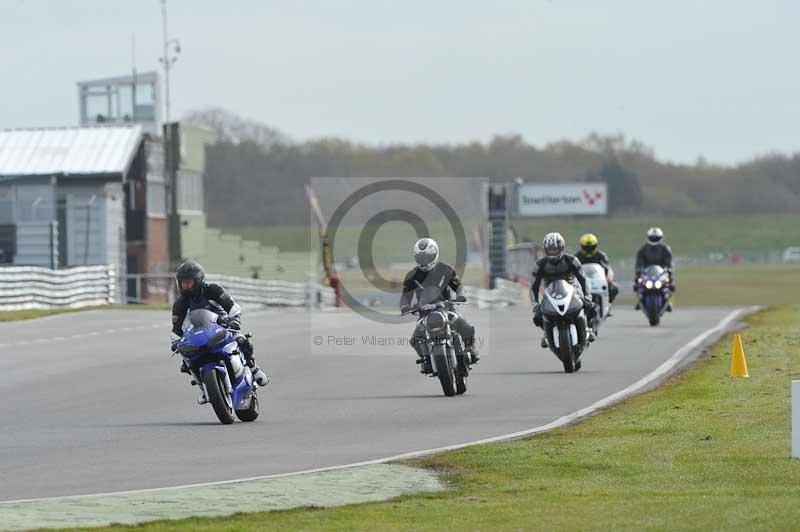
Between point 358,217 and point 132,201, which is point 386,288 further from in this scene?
point 132,201

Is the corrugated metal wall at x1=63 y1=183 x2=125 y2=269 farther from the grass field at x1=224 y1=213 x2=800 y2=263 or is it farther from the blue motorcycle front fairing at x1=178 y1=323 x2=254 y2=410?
the blue motorcycle front fairing at x1=178 y1=323 x2=254 y2=410

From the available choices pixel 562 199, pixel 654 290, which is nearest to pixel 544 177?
pixel 562 199

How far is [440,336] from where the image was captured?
1725 cm

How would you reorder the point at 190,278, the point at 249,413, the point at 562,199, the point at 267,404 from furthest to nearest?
the point at 562,199 < the point at 267,404 < the point at 249,413 < the point at 190,278

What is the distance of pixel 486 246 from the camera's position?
65812 millimetres

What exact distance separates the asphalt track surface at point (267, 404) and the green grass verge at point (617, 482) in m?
1.09

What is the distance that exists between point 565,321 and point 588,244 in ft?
23.6

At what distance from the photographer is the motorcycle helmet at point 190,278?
14391mm

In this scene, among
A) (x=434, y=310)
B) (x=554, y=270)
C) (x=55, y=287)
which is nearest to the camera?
(x=434, y=310)

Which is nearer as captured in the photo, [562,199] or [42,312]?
[42,312]

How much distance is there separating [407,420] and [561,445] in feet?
9.34

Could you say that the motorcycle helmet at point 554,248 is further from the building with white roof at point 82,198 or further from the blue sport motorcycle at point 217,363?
the building with white roof at point 82,198

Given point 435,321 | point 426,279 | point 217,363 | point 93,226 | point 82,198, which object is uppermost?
point 82,198

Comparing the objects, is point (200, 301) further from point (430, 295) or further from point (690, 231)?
point (690, 231)
